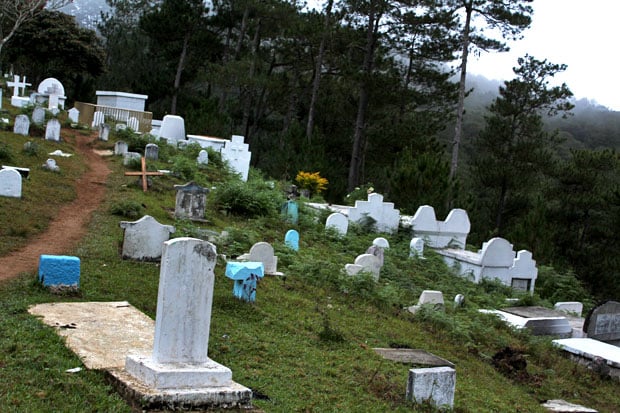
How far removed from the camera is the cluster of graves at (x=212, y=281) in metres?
5.80

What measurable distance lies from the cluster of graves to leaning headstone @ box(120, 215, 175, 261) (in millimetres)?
15

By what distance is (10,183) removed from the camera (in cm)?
1310

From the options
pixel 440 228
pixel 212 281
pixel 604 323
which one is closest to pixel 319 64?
pixel 440 228

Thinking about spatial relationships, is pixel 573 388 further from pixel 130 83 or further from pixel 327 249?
pixel 130 83

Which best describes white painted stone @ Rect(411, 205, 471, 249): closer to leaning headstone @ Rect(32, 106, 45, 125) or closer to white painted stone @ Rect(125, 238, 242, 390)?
leaning headstone @ Rect(32, 106, 45, 125)

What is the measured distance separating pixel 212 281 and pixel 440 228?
1506cm

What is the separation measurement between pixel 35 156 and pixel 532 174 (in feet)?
82.2

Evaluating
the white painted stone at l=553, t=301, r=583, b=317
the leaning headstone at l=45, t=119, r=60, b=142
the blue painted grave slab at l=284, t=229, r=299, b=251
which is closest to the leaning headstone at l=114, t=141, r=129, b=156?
the leaning headstone at l=45, t=119, r=60, b=142

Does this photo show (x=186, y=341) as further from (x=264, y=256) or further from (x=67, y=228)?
(x=67, y=228)

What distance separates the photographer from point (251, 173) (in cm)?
2356

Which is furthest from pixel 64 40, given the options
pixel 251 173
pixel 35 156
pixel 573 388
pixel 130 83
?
pixel 573 388

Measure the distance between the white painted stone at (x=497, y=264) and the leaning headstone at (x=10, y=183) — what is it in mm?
11184

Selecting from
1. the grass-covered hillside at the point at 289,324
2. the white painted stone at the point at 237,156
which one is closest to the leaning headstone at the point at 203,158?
the white painted stone at the point at 237,156

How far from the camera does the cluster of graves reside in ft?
19.0
